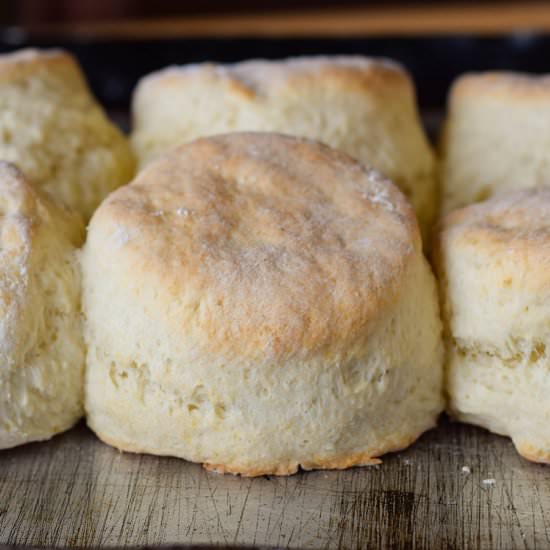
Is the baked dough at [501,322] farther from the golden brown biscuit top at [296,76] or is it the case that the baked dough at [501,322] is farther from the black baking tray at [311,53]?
the black baking tray at [311,53]

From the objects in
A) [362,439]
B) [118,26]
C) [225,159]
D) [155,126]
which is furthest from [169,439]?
[118,26]

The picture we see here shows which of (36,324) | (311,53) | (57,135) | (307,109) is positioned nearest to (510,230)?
(307,109)

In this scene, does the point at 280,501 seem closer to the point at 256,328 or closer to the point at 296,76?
the point at 256,328

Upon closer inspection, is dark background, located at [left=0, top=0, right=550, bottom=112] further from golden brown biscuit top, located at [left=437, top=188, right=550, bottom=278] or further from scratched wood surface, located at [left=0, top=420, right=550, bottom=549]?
scratched wood surface, located at [left=0, top=420, right=550, bottom=549]

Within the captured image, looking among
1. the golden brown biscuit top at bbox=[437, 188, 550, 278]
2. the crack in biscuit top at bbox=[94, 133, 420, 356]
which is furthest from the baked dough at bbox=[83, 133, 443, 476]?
the golden brown biscuit top at bbox=[437, 188, 550, 278]

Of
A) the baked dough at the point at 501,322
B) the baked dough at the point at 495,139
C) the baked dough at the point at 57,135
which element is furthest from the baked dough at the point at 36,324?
the baked dough at the point at 495,139

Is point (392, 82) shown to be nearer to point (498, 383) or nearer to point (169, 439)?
point (498, 383)
